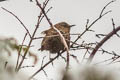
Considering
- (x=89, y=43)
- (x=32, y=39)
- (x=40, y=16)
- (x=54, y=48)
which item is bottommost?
(x=54, y=48)

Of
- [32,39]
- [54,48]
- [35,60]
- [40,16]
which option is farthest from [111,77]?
[54,48]

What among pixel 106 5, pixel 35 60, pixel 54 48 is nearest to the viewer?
pixel 35 60

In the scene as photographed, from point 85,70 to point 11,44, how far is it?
1029 mm

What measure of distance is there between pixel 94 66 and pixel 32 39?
5.47 feet

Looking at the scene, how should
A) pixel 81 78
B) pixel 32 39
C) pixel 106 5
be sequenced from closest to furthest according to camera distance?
pixel 81 78 → pixel 32 39 → pixel 106 5

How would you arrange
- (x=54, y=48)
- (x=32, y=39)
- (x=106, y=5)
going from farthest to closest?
(x=54, y=48) < (x=106, y=5) < (x=32, y=39)

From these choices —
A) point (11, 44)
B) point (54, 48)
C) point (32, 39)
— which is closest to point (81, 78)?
point (11, 44)

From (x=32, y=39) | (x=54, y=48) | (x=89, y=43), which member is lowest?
(x=54, y=48)

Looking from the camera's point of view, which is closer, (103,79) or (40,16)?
(103,79)

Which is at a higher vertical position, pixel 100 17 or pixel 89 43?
pixel 100 17

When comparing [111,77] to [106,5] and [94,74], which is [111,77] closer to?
[94,74]

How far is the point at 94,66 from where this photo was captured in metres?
0.42

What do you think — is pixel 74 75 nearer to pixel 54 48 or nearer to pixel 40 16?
pixel 40 16

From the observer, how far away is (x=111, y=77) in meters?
0.38
